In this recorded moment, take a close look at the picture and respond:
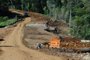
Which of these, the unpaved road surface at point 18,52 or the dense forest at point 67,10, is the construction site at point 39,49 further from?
the dense forest at point 67,10

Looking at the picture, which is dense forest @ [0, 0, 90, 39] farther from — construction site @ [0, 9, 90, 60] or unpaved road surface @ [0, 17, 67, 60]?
unpaved road surface @ [0, 17, 67, 60]

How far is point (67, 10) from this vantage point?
84500 millimetres

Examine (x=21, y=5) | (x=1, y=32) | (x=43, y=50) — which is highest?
(x=43, y=50)

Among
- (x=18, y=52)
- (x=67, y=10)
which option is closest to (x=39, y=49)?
(x=18, y=52)

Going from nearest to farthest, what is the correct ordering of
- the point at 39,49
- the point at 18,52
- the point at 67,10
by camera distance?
1. the point at 18,52
2. the point at 39,49
3. the point at 67,10

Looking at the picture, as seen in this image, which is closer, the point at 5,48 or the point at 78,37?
the point at 5,48

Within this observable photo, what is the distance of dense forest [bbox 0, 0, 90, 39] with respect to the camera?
187 ft

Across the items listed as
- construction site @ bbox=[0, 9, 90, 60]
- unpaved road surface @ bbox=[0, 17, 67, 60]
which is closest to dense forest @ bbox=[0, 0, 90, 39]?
construction site @ bbox=[0, 9, 90, 60]

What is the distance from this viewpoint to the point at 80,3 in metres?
74.3

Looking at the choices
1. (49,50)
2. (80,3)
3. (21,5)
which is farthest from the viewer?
(21,5)

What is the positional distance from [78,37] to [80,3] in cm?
1865

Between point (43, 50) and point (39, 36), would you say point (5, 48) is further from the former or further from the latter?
point (39, 36)

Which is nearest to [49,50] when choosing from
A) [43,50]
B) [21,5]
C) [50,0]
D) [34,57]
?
[43,50]

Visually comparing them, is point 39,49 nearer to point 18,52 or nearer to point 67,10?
point 18,52
